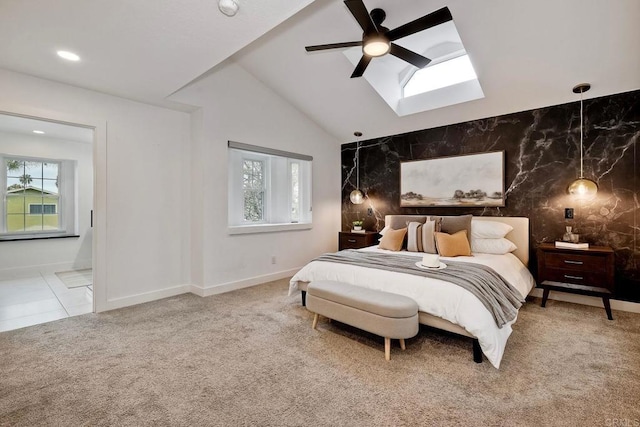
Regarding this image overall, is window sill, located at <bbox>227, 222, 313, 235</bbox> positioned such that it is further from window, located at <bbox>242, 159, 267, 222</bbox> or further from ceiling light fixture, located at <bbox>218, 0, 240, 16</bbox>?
ceiling light fixture, located at <bbox>218, 0, 240, 16</bbox>

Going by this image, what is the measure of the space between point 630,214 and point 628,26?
1.96m

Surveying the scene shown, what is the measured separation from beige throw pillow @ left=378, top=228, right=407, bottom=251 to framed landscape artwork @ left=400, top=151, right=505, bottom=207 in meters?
1.01

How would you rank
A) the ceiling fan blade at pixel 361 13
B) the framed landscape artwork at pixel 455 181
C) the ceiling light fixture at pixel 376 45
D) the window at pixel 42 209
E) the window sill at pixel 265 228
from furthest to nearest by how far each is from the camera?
1. the window at pixel 42 209
2. the window sill at pixel 265 228
3. the framed landscape artwork at pixel 455 181
4. the ceiling light fixture at pixel 376 45
5. the ceiling fan blade at pixel 361 13

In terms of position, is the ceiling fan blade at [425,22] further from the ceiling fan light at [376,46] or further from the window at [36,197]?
the window at [36,197]

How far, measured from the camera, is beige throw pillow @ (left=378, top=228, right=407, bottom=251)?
402 cm

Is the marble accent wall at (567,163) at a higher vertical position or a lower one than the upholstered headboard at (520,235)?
higher

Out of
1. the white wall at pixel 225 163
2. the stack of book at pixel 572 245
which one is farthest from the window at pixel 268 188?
the stack of book at pixel 572 245

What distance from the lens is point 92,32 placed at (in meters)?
2.32

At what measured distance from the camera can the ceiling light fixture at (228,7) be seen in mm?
1992

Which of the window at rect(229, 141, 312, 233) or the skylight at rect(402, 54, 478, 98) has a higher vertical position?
the skylight at rect(402, 54, 478, 98)

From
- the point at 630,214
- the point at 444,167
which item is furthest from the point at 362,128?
the point at 630,214

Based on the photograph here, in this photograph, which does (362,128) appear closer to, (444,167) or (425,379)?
(444,167)

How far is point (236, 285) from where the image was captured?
4.26 meters

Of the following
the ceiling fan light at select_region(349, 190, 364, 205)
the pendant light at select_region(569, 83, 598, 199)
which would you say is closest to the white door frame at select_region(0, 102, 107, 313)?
the ceiling fan light at select_region(349, 190, 364, 205)
